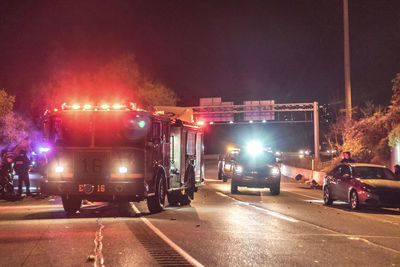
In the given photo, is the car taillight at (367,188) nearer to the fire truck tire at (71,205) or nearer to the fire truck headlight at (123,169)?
the fire truck headlight at (123,169)

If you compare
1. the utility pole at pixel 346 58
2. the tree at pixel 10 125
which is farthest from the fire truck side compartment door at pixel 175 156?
the tree at pixel 10 125

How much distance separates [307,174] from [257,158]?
11958 millimetres

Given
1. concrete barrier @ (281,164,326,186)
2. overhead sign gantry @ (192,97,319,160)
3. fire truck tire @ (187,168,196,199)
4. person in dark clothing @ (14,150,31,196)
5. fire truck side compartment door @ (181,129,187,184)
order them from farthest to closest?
overhead sign gantry @ (192,97,319,160) < concrete barrier @ (281,164,326,186) < person in dark clothing @ (14,150,31,196) < fire truck tire @ (187,168,196,199) < fire truck side compartment door @ (181,129,187,184)

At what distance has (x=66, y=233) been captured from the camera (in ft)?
34.0

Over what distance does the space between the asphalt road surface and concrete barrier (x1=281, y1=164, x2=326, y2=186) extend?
12.8 meters

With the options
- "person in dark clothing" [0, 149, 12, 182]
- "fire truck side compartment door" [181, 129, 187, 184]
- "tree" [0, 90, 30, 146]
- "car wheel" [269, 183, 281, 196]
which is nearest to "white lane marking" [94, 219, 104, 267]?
"fire truck side compartment door" [181, 129, 187, 184]

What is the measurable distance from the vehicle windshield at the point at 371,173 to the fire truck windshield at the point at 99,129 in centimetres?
761

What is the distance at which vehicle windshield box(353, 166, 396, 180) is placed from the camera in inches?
664

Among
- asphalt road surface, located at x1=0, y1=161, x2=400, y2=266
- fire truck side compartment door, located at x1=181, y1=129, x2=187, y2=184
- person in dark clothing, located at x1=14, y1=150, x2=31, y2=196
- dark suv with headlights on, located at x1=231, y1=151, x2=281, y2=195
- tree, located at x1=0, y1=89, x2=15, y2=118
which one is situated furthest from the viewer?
tree, located at x1=0, y1=89, x2=15, y2=118

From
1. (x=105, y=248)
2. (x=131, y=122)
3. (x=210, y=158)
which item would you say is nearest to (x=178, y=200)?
(x=131, y=122)

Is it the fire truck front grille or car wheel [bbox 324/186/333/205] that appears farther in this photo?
car wheel [bbox 324/186/333/205]

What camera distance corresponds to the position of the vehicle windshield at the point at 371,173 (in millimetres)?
16859

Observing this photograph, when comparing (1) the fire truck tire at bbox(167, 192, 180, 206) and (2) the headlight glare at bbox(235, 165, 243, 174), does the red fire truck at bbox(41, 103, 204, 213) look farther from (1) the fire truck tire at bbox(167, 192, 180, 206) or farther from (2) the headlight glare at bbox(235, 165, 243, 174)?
(2) the headlight glare at bbox(235, 165, 243, 174)

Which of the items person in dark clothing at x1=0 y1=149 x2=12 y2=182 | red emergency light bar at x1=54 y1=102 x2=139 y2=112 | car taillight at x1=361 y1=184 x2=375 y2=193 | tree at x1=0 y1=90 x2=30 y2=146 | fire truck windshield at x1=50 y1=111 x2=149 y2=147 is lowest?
car taillight at x1=361 y1=184 x2=375 y2=193
